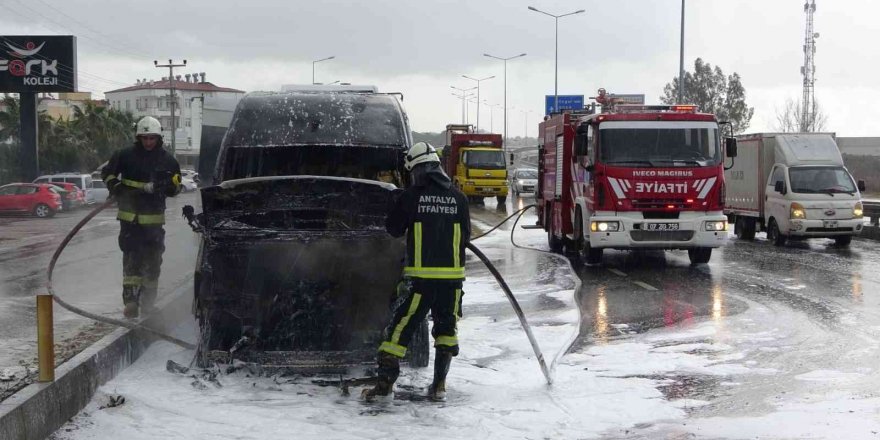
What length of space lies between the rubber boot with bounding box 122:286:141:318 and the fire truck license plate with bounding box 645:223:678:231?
8888 mm

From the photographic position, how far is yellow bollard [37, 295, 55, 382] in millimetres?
6035

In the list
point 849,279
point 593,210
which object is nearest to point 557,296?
point 593,210

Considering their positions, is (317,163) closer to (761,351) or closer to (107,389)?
(107,389)

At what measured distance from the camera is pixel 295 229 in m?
7.55

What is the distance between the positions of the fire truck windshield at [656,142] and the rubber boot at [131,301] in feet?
28.4

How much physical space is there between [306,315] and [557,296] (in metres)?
5.58

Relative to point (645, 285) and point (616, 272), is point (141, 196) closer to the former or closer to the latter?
point (645, 285)

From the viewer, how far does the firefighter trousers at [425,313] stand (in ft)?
22.4

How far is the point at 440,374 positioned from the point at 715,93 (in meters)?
68.0

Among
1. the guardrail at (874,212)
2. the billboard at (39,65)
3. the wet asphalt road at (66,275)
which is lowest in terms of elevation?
the wet asphalt road at (66,275)

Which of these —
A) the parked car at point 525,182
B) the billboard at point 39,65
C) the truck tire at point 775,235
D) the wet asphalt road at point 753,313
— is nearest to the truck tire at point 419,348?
the wet asphalt road at point 753,313

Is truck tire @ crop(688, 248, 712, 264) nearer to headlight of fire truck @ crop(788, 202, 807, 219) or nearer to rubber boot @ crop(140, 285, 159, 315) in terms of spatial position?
headlight of fire truck @ crop(788, 202, 807, 219)

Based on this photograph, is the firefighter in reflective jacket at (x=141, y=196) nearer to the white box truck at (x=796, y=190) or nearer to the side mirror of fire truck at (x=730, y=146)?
the side mirror of fire truck at (x=730, y=146)

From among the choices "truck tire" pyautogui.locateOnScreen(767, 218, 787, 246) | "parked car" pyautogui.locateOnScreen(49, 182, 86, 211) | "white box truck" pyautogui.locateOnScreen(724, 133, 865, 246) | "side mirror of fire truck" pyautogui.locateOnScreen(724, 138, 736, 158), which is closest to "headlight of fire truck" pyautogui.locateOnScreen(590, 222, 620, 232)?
"side mirror of fire truck" pyautogui.locateOnScreen(724, 138, 736, 158)
